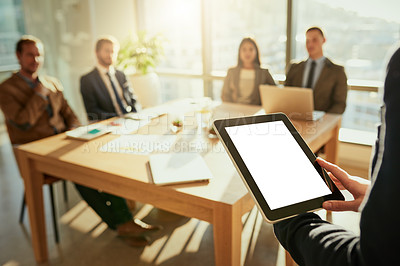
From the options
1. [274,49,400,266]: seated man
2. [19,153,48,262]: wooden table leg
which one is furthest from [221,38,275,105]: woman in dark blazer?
[274,49,400,266]: seated man

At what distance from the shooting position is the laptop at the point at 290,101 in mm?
2215

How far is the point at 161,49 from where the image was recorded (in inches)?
200

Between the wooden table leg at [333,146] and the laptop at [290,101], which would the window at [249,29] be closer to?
the wooden table leg at [333,146]

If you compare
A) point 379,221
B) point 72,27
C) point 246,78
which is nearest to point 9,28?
point 72,27

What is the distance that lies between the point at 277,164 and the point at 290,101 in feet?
4.91

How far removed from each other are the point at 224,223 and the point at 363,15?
10.6 feet

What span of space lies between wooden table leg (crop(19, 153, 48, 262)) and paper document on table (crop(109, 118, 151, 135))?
0.52 m

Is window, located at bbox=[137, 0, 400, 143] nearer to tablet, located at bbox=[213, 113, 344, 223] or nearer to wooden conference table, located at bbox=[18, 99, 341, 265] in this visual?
wooden conference table, located at bbox=[18, 99, 341, 265]

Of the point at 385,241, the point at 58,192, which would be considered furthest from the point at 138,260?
the point at 385,241

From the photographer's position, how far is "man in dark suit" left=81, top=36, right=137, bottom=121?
3014 millimetres

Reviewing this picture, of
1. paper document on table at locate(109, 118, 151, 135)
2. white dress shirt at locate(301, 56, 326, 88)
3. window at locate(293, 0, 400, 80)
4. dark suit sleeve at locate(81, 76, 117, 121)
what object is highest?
window at locate(293, 0, 400, 80)

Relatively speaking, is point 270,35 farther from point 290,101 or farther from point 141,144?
point 141,144

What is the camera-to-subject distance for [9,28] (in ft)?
18.4

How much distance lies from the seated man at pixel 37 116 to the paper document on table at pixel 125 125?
0.44 m
